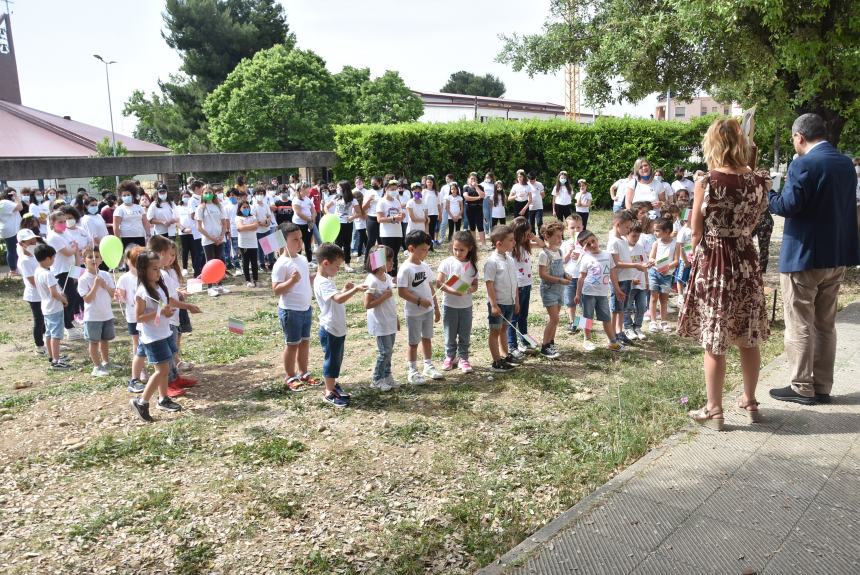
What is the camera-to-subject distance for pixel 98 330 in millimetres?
7395

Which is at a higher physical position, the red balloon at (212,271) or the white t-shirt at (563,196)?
the white t-shirt at (563,196)

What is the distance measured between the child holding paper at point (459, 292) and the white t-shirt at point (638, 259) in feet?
6.93

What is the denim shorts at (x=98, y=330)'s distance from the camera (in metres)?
7.36

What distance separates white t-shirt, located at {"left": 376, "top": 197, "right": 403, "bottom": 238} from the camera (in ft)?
40.4

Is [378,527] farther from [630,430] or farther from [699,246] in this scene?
[699,246]

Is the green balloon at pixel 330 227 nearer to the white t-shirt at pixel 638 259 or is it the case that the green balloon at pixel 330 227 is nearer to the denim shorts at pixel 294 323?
the denim shorts at pixel 294 323

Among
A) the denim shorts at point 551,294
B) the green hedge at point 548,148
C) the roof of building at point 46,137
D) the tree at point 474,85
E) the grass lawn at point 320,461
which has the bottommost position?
the grass lawn at point 320,461

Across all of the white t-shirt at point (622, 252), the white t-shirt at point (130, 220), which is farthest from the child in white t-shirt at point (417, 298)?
the white t-shirt at point (130, 220)

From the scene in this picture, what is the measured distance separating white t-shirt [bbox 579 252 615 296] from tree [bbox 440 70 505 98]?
95697 millimetres

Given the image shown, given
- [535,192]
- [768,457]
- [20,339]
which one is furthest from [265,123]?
[768,457]

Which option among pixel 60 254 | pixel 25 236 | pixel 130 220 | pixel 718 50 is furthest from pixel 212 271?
pixel 718 50

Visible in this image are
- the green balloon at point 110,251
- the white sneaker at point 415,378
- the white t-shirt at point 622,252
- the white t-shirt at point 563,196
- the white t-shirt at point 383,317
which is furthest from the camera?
the white t-shirt at point 563,196

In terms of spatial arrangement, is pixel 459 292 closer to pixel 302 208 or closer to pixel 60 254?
pixel 60 254

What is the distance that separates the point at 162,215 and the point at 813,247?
424 inches
